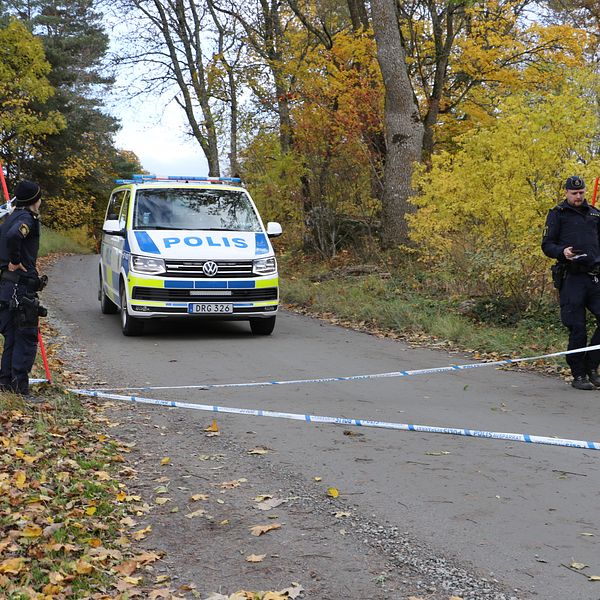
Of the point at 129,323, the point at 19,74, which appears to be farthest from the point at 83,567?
the point at 19,74

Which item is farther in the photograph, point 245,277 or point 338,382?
point 245,277

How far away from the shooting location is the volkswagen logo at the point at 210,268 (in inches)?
416

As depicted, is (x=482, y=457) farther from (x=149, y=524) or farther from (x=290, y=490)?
(x=149, y=524)

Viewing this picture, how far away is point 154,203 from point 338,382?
487 centimetres

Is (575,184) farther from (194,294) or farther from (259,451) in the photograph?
(194,294)

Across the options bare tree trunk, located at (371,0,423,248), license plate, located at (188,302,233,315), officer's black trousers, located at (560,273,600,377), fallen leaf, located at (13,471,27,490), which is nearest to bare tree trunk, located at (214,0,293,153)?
bare tree trunk, located at (371,0,423,248)

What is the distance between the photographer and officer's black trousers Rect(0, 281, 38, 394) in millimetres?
6758

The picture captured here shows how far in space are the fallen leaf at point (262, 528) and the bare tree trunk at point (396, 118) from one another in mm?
13376

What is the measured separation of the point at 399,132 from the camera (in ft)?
56.3

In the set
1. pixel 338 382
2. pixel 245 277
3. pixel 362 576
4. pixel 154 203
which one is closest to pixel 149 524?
pixel 362 576

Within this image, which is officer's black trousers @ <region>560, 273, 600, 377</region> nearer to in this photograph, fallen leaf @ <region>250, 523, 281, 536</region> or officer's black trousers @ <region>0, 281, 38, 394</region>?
fallen leaf @ <region>250, 523, 281, 536</region>

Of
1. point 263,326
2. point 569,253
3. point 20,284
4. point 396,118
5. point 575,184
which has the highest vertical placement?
point 396,118

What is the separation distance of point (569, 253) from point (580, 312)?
66 centimetres

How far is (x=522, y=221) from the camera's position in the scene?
37.0 feet
